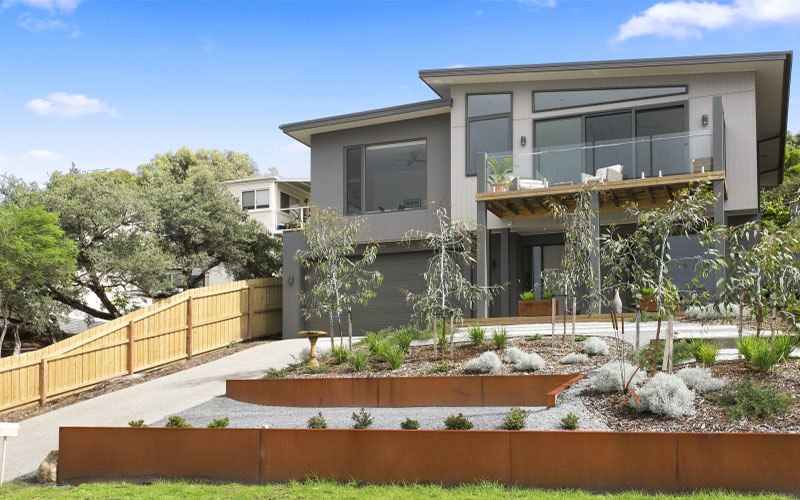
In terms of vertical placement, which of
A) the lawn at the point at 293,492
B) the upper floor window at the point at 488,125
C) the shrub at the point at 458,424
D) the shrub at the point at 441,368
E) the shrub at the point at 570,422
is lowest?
the lawn at the point at 293,492

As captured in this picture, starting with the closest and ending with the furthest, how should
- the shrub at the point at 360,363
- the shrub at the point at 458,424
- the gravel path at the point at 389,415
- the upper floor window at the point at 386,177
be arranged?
the shrub at the point at 458,424 < the gravel path at the point at 389,415 < the shrub at the point at 360,363 < the upper floor window at the point at 386,177

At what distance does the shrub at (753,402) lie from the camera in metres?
7.37

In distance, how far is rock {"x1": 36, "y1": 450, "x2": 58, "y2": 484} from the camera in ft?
29.4

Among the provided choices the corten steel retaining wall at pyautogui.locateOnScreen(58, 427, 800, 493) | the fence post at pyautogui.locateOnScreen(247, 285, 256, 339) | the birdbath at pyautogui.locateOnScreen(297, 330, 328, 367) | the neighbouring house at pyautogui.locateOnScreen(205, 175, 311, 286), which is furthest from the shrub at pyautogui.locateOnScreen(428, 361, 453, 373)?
the neighbouring house at pyautogui.locateOnScreen(205, 175, 311, 286)

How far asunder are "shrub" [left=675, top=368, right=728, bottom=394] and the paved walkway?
7.74 meters

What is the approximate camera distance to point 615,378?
345 inches

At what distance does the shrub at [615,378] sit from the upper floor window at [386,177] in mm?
11879

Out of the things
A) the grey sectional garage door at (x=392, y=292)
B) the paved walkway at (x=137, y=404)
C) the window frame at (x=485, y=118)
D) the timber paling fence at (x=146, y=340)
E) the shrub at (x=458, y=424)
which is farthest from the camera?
the grey sectional garage door at (x=392, y=292)

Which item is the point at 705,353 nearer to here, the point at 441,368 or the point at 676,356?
the point at 676,356

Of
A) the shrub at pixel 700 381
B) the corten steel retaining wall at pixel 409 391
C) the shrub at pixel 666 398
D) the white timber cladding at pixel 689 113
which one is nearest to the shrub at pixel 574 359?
the corten steel retaining wall at pixel 409 391

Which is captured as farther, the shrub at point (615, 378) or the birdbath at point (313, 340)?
the birdbath at point (313, 340)

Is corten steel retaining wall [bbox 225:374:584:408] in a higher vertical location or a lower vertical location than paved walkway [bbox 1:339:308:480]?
higher

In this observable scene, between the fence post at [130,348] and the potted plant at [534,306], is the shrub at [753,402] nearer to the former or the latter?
the potted plant at [534,306]

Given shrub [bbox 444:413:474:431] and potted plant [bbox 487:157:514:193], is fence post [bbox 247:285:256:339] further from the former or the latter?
shrub [bbox 444:413:474:431]
